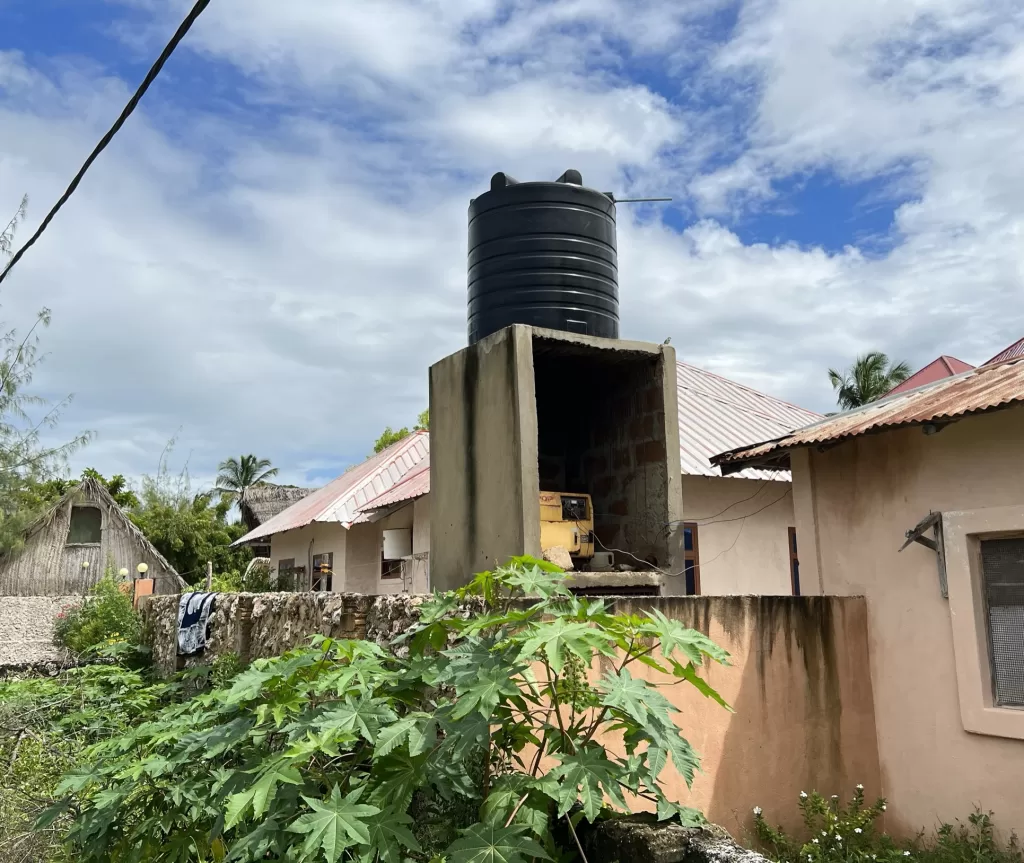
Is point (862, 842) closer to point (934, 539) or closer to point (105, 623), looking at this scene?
point (934, 539)

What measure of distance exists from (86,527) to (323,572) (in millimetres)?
10598

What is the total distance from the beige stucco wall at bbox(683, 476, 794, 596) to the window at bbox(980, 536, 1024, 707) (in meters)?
4.82

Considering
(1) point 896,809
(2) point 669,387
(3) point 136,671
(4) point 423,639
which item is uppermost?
(2) point 669,387

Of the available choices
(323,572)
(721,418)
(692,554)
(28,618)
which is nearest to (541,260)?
(692,554)

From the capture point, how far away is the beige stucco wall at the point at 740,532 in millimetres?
10586

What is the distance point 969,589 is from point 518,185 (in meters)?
4.25

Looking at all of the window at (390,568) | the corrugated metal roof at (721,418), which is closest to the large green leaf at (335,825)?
the corrugated metal roof at (721,418)

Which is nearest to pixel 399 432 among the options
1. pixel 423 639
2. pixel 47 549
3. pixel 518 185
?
pixel 47 549

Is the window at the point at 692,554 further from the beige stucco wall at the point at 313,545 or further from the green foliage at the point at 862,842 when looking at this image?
the beige stucco wall at the point at 313,545

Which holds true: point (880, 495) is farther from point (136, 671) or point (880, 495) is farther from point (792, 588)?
point (136, 671)

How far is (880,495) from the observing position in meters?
6.43

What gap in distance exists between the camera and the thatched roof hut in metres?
23.5

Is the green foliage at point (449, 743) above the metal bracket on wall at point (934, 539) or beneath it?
beneath

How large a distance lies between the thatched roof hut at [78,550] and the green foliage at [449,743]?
21674mm
